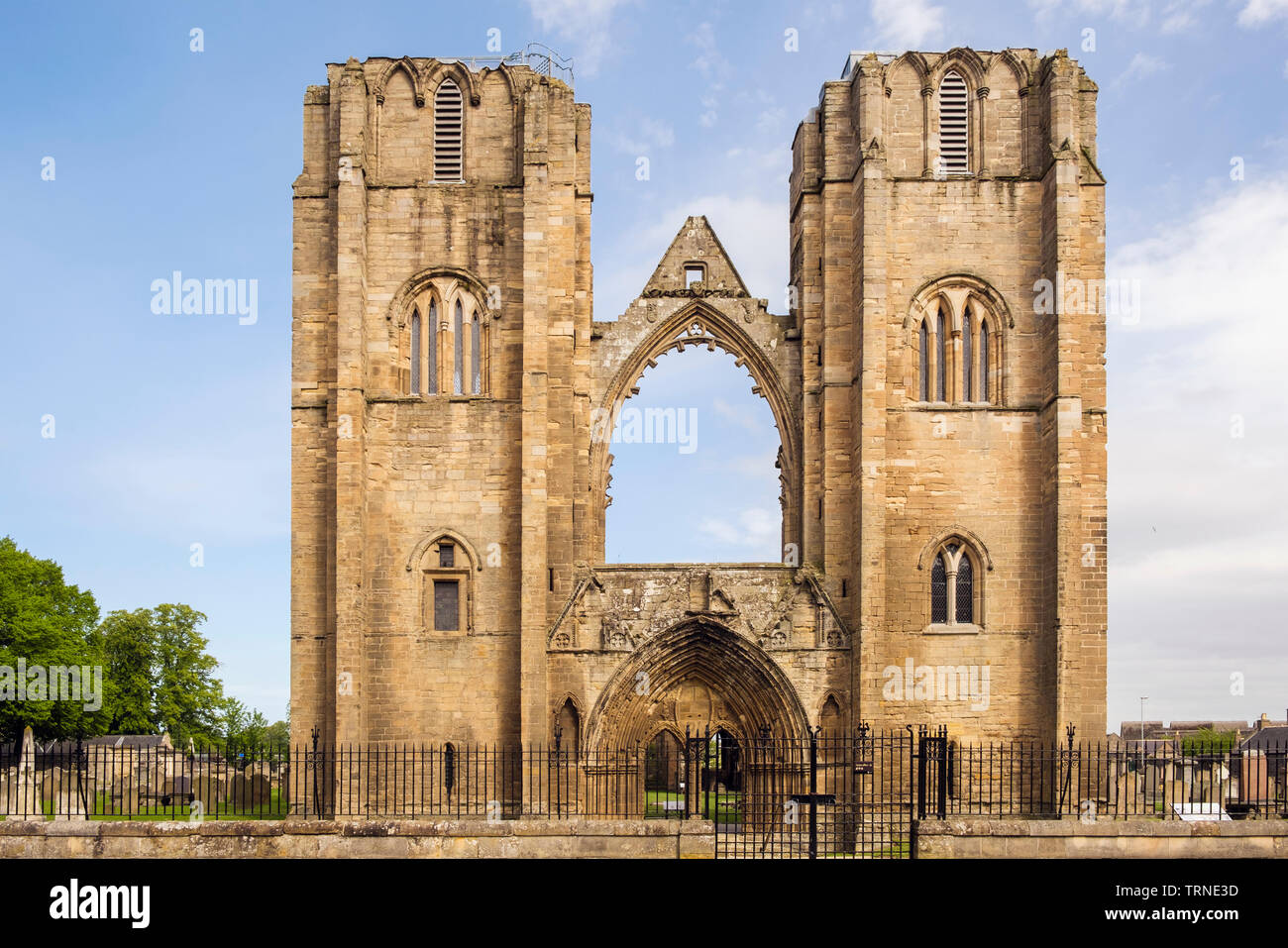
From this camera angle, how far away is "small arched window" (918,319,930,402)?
24.4 m

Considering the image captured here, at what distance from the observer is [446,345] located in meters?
24.4

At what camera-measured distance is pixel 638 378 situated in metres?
25.1

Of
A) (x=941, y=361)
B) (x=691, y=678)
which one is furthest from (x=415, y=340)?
(x=941, y=361)

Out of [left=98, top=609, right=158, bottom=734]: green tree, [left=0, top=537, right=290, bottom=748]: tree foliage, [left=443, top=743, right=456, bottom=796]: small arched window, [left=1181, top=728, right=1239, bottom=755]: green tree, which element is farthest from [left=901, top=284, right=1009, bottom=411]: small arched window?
[left=98, top=609, right=158, bottom=734]: green tree

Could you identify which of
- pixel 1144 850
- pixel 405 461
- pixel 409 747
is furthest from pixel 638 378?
pixel 1144 850

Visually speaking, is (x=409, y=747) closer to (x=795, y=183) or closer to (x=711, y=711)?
(x=711, y=711)

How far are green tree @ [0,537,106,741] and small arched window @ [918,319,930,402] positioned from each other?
2698 cm

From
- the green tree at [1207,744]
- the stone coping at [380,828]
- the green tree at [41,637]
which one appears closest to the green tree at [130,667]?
the green tree at [41,637]

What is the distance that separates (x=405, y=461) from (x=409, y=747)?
528 cm

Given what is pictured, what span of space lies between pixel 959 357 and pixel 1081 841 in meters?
11.7

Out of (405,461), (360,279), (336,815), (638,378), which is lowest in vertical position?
(336,815)

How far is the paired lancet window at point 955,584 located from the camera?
23.6m

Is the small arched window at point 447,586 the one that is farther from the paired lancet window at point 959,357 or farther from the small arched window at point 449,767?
the paired lancet window at point 959,357

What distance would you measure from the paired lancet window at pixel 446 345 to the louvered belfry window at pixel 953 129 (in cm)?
948
